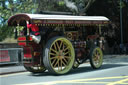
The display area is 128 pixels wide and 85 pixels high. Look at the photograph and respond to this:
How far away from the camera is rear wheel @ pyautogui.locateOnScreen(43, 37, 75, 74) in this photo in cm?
993

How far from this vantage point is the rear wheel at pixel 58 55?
9930 millimetres

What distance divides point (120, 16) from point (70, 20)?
19.3 m

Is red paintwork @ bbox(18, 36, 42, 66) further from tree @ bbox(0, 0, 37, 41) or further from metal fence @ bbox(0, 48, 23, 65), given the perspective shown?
tree @ bbox(0, 0, 37, 41)

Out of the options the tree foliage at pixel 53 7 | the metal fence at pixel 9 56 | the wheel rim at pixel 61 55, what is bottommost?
the metal fence at pixel 9 56

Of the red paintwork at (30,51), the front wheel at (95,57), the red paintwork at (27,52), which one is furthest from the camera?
the front wheel at (95,57)

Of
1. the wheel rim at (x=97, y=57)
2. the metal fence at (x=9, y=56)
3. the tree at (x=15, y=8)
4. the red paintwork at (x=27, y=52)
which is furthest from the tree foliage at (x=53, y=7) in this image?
the red paintwork at (x=27, y=52)

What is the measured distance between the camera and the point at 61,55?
1063cm

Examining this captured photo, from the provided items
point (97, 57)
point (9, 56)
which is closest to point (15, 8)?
point (9, 56)

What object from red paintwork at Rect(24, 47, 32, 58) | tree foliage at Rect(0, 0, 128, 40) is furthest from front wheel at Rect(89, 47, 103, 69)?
tree foliage at Rect(0, 0, 128, 40)

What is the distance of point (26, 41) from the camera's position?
10.1m

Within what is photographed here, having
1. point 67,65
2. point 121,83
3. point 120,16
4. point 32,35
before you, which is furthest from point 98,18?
point 120,16

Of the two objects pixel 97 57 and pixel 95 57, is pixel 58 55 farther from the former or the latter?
pixel 97 57

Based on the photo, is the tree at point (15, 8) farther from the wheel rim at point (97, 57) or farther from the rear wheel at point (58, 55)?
the rear wheel at point (58, 55)

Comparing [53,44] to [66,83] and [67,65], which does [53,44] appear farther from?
[66,83]
